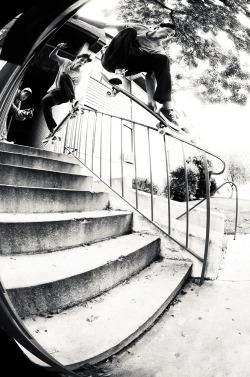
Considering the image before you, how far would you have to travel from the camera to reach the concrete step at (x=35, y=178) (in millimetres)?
2977

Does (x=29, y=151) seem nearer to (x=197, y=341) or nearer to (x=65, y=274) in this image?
(x=65, y=274)

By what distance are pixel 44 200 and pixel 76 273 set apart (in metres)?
1.32

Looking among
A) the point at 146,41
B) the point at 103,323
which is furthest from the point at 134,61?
the point at 103,323

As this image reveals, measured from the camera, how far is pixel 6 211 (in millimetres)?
2439

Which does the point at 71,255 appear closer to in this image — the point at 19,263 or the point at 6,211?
the point at 19,263

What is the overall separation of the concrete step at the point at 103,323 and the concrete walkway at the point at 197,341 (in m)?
0.09

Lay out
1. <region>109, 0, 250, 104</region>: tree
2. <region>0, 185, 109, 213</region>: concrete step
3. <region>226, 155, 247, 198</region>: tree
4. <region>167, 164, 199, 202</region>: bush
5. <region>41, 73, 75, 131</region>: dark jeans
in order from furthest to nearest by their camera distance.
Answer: <region>226, 155, 247, 198</region>: tree, <region>167, 164, 199, 202</region>: bush, <region>109, 0, 250, 104</region>: tree, <region>41, 73, 75, 131</region>: dark jeans, <region>0, 185, 109, 213</region>: concrete step

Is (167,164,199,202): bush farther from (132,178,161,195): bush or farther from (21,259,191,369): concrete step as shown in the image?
(21,259,191,369): concrete step

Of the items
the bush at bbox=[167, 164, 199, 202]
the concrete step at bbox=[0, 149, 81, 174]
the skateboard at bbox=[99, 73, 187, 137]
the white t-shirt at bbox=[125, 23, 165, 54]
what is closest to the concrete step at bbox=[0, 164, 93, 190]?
the concrete step at bbox=[0, 149, 81, 174]

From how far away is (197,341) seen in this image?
1.68 meters

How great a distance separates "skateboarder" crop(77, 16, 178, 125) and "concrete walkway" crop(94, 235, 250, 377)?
239 cm

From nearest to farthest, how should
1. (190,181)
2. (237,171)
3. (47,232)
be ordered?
(47,232) → (190,181) → (237,171)

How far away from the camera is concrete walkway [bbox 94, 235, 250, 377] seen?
1409 mm

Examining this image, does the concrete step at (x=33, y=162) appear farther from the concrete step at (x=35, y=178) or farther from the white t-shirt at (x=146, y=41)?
the white t-shirt at (x=146, y=41)
